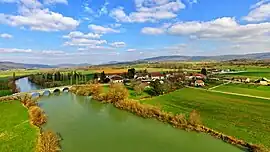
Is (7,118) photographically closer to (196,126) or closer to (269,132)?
(196,126)

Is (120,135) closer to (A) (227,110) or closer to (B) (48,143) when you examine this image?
(B) (48,143)

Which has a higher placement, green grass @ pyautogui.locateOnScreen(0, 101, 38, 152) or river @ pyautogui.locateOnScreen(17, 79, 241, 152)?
green grass @ pyautogui.locateOnScreen(0, 101, 38, 152)

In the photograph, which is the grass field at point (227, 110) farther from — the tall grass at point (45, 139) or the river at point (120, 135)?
the tall grass at point (45, 139)

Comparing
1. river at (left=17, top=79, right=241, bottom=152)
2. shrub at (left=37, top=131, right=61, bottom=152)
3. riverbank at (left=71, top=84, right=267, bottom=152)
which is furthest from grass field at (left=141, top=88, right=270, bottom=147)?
shrub at (left=37, top=131, right=61, bottom=152)

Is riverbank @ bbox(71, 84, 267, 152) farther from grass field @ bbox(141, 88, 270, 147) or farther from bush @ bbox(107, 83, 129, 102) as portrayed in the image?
grass field @ bbox(141, 88, 270, 147)

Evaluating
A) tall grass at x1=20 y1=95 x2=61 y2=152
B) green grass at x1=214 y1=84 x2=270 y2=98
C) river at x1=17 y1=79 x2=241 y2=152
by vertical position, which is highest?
green grass at x1=214 y1=84 x2=270 y2=98

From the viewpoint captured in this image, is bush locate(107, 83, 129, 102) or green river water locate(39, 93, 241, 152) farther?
bush locate(107, 83, 129, 102)

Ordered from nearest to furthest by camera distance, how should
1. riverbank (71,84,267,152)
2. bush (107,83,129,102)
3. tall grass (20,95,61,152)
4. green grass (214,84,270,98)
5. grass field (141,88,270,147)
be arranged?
tall grass (20,95,61,152), riverbank (71,84,267,152), grass field (141,88,270,147), green grass (214,84,270,98), bush (107,83,129,102)

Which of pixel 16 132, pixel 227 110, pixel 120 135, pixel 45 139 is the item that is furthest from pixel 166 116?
pixel 16 132

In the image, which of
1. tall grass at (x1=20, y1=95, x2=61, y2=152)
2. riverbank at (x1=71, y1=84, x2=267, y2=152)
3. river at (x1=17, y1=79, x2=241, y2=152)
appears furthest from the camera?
riverbank at (x1=71, y1=84, x2=267, y2=152)

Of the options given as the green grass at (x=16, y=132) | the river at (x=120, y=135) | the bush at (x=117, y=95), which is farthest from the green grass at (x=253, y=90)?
the green grass at (x=16, y=132)
